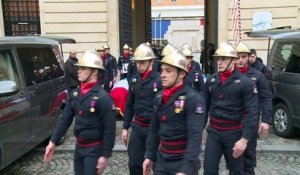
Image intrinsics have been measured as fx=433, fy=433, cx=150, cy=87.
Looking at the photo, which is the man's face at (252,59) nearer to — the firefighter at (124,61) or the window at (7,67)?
the window at (7,67)

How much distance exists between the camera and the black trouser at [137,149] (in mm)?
5035

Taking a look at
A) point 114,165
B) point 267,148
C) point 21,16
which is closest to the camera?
point 114,165

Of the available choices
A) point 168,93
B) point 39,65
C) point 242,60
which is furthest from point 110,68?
point 168,93

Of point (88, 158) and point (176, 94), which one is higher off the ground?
A: point (176, 94)

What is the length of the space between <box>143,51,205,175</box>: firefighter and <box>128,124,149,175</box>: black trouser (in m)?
1.15

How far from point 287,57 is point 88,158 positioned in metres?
5.56

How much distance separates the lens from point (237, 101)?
479 centimetres

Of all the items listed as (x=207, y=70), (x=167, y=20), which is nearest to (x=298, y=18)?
(x=207, y=70)

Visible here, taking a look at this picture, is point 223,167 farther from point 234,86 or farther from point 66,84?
point 66,84

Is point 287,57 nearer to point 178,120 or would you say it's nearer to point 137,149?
point 137,149

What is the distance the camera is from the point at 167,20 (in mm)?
50750

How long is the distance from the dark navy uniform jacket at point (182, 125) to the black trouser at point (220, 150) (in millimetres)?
1068

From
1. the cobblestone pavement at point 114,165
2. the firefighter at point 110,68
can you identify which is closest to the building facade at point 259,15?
the firefighter at point 110,68

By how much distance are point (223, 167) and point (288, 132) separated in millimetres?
2327
